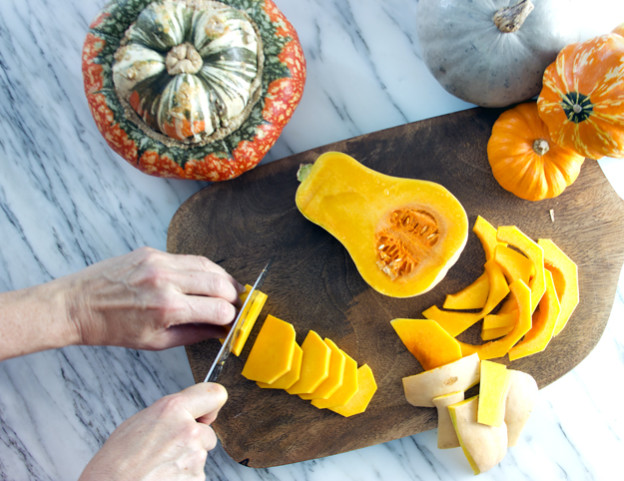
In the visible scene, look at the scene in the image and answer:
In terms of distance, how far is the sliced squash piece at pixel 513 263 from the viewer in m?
1.34

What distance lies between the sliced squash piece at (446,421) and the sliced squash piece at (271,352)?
41cm

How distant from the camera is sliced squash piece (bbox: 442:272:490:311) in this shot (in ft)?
4.49

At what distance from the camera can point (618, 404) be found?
1.46m

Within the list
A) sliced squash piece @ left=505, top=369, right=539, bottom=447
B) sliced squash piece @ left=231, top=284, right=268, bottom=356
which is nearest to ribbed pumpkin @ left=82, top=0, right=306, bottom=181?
A: sliced squash piece @ left=231, top=284, right=268, bottom=356

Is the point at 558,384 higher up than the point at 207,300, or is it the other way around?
the point at 207,300

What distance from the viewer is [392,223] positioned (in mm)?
1254

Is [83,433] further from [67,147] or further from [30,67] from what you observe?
[30,67]

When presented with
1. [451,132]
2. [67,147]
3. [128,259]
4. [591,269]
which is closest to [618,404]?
[591,269]

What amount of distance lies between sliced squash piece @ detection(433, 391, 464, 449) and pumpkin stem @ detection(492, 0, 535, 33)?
2.99 feet

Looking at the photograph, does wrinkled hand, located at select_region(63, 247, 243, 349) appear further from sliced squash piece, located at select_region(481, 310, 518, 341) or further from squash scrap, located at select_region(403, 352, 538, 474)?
sliced squash piece, located at select_region(481, 310, 518, 341)

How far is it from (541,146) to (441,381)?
2.12ft

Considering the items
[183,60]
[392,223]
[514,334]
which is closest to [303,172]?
[392,223]

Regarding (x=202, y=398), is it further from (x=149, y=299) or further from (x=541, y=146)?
(x=541, y=146)

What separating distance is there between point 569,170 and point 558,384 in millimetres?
620
